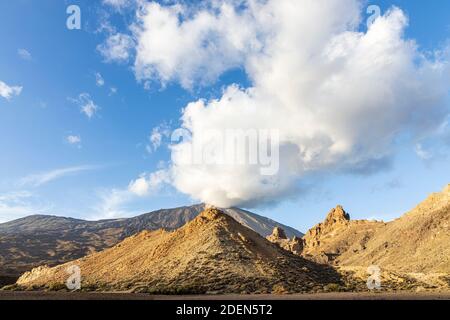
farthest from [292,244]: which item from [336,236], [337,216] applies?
[337,216]

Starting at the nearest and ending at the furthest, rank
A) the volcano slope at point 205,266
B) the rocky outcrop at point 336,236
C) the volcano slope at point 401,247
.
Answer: the volcano slope at point 205,266 → the volcano slope at point 401,247 → the rocky outcrop at point 336,236

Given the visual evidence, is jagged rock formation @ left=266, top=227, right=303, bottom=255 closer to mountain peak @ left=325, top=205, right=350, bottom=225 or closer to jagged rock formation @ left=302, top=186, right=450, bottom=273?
jagged rock formation @ left=302, top=186, right=450, bottom=273

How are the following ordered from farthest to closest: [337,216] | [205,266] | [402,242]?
[337,216], [402,242], [205,266]

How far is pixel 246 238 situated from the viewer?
184ft

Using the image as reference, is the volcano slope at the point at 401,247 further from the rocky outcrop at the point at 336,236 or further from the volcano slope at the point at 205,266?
the volcano slope at the point at 205,266

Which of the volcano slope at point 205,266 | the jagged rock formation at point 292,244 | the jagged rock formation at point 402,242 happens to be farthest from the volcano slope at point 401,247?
the volcano slope at point 205,266

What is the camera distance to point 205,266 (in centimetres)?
4653

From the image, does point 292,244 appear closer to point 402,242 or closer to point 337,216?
point 337,216

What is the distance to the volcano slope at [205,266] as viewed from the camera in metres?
41.9

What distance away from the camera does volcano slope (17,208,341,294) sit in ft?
138

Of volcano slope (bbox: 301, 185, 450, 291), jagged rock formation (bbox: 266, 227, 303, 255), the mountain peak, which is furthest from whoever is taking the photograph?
the mountain peak

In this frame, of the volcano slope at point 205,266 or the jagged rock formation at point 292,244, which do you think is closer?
the volcano slope at point 205,266

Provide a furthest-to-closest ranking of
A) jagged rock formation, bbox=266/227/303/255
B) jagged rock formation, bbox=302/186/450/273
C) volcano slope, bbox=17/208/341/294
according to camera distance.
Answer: jagged rock formation, bbox=266/227/303/255
jagged rock formation, bbox=302/186/450/273
volcano slope, bbox=17/208/341/294

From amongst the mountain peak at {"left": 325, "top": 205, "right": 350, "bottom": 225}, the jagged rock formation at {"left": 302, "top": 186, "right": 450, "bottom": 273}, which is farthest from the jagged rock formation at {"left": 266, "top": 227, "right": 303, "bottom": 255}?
the mountain peak at {"left": 325, "top": 205, "right": 350, "bottom": 225}
